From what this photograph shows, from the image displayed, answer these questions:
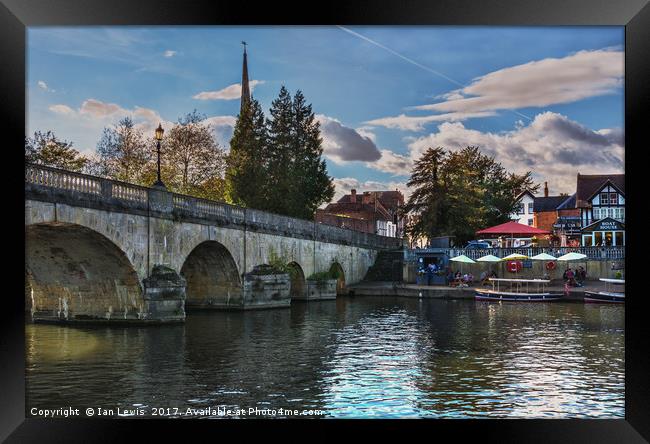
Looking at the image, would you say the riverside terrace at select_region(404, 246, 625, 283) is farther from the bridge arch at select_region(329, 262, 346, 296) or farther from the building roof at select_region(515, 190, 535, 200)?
the building roof at select_region(515, 190, 535, 200)

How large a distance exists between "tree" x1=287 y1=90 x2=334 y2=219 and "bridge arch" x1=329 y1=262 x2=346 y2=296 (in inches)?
199

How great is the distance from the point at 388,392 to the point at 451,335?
928 cm

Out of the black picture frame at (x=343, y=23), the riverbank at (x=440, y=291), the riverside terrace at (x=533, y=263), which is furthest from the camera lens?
the riverside terrace at (x=533, y=263)

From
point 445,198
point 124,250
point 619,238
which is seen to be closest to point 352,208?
point 445,198

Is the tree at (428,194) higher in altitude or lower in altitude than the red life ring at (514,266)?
higher

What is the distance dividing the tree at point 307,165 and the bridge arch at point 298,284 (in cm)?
816

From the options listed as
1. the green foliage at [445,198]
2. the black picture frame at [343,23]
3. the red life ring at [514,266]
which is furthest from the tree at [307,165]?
the black picture frame at [343,23]

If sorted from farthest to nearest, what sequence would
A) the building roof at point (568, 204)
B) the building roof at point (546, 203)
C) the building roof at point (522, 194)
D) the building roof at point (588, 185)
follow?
the building roof at point (546, 203) → the building roof at point (522, 194) → the building roof at point (568, 204) → the building roof at point (588, 185)

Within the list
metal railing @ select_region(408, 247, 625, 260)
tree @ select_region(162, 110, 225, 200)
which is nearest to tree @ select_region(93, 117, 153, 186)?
tree @ select_region(162, 110, 225, 200)

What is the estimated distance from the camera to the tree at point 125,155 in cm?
3731

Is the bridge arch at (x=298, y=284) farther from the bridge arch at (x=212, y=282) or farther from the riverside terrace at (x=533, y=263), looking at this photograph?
the riverside terrace at (x=533, y=263)

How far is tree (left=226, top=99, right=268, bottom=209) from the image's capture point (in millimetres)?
44062

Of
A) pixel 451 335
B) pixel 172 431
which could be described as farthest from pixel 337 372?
pixel 451 335

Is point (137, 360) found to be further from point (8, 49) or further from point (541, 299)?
point (541, 299)
